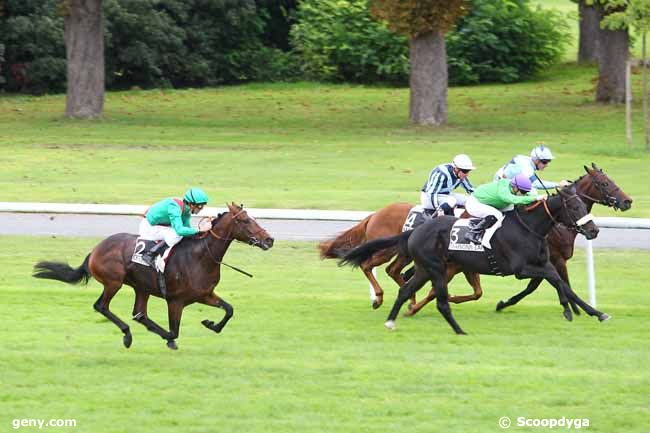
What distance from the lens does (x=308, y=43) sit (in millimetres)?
45250

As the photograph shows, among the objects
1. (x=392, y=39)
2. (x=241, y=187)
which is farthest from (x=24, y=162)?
(x=392, y=39)

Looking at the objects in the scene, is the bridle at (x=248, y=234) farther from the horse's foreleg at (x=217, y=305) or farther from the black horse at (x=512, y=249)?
the black horse at (x=512, y=249)

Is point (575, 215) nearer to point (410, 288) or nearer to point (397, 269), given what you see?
point (410, 288)

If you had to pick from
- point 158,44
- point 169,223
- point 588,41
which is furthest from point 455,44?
point 169,223

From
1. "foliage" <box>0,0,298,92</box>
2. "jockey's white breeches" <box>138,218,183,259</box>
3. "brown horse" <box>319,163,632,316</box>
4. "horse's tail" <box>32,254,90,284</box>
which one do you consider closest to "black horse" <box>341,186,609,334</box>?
"brown horse" <box>319,163,632,316</box>

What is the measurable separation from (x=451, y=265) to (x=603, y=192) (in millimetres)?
1720

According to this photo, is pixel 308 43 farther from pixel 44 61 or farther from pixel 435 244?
pixel 435 244

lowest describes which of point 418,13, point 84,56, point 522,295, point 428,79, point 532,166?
point 522,295

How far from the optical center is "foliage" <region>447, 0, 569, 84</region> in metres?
A: 43.3

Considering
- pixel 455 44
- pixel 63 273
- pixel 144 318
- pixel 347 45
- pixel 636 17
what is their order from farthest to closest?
pixel 347 45, pixel 455 44, pixel 636 17, pixel 63 273, pixel 144 318

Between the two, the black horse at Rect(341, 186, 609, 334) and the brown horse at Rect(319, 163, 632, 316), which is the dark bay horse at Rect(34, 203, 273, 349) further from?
the brown horse at Rect(319, 163, 632, 316)

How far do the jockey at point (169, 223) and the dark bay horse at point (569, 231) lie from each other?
107 inches

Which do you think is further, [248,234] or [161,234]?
[161,234]

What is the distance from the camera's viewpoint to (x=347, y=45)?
43.7 m
